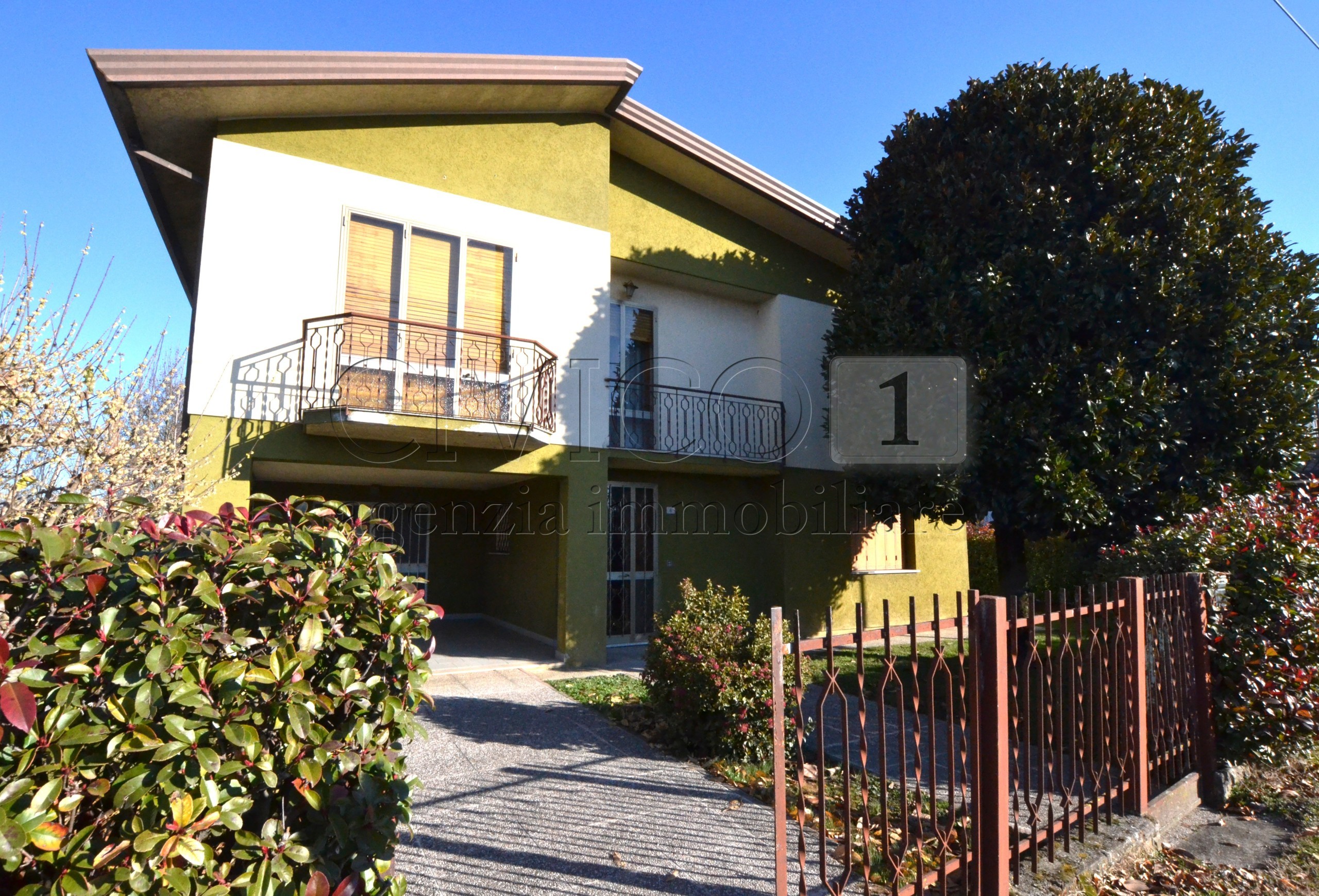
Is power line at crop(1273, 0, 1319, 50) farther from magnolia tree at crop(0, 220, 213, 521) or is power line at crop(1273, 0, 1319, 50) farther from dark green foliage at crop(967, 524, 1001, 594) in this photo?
dark green foliage at crop(967, 524, 1001, 594)

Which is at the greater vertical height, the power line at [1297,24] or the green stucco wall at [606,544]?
the power line at [1297,24]

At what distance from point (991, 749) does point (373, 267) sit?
312 inches

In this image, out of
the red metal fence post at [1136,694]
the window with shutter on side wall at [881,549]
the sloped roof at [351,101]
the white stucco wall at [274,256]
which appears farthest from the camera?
the window with shutter on side wall at [881,549]

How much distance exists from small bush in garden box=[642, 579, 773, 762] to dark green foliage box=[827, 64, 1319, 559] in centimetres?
397

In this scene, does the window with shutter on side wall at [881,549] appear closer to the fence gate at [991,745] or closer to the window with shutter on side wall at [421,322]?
the fence gate at [991,745]

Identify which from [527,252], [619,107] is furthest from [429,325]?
[619,107]

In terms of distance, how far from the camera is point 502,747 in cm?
582

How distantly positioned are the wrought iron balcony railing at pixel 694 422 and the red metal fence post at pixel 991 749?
7.32 meters

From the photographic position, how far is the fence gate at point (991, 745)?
3043 mm

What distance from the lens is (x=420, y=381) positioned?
8406mm

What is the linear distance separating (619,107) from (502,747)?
836cm

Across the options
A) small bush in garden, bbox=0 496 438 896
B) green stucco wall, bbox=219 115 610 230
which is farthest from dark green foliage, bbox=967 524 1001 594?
small bush in garden, bbox=0 496 438 896

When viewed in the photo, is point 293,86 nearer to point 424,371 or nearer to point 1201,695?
point 424,371

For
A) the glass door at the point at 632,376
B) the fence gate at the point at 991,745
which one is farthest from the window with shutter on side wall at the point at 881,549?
the fence gate at the point at 991,745
